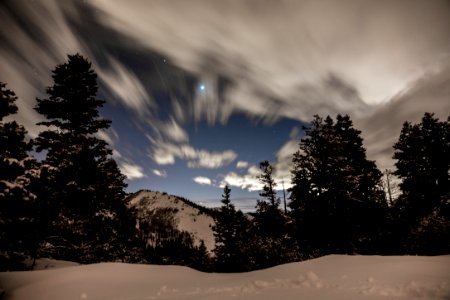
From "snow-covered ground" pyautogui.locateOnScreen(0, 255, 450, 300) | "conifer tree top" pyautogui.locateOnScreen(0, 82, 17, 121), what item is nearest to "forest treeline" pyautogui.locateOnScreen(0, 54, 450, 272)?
"conifer tree top" pyautogui.locateOnScreen(0, 82, 17, 121)

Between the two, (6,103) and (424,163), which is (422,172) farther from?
(6,103)

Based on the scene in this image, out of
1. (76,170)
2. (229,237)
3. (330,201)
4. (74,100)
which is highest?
(74,100)

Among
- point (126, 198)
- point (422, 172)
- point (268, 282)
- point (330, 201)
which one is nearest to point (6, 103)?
point (268, 282)

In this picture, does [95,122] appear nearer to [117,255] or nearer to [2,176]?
[2,176]

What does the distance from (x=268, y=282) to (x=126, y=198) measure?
821 inches

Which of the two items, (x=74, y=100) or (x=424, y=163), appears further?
(x=424, y=163)

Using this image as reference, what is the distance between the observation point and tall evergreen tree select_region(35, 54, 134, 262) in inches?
601

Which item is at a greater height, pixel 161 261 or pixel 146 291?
pixel 146 291

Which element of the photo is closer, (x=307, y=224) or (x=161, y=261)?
(x=307, y=224)

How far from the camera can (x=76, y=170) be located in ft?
53.2

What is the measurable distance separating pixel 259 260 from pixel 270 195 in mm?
11785

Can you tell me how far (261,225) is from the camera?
36375 millimetres

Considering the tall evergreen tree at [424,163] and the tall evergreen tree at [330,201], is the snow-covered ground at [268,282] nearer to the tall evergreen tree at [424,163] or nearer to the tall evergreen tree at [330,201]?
the tall evergreen tree at [330,201]

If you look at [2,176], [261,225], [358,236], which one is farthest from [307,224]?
[2,176]
